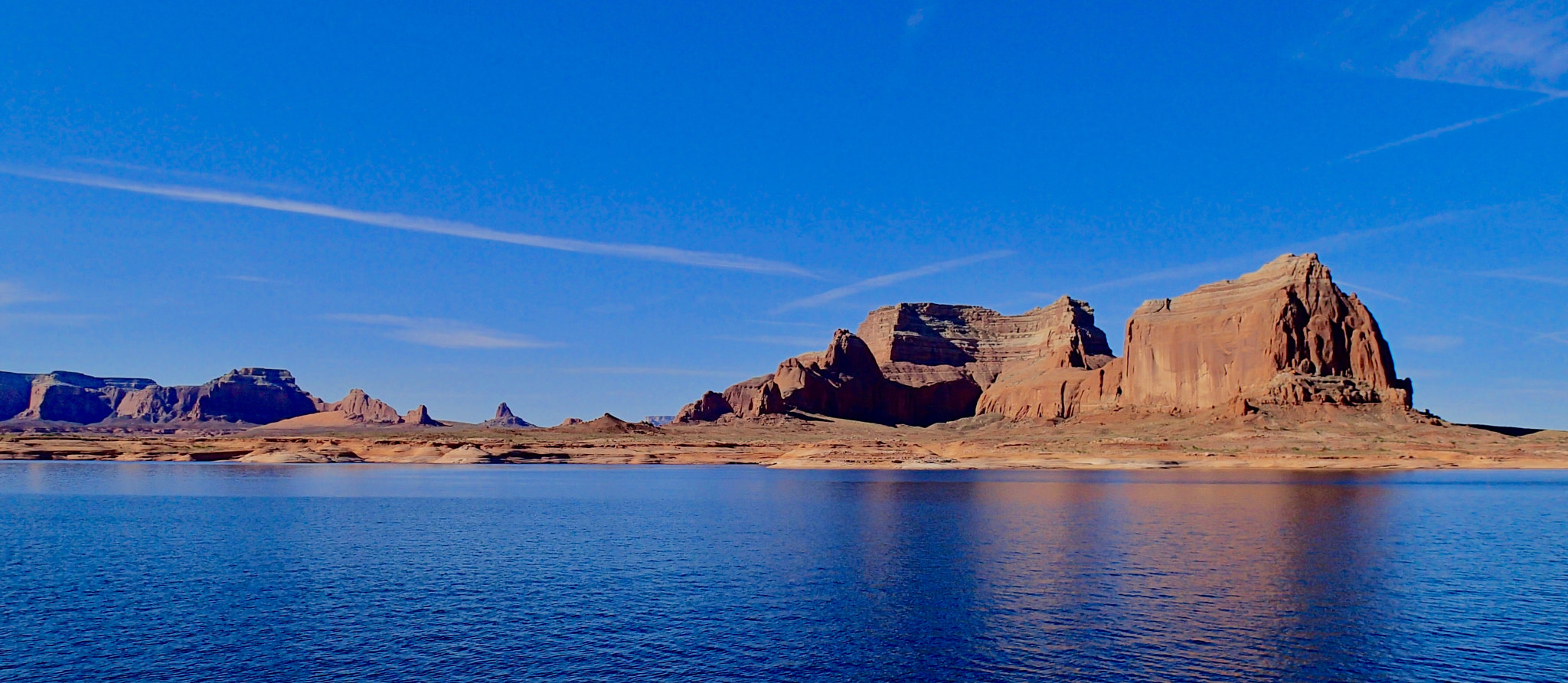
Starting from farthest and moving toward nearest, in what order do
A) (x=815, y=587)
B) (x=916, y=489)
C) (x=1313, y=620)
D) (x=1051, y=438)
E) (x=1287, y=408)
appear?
(x=1051, y=438) → (x=1287, y=408) → (x=916, y=489) → (x=815, y=587) → (x=1313, y=620)

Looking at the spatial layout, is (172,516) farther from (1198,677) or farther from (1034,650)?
(1198,677)

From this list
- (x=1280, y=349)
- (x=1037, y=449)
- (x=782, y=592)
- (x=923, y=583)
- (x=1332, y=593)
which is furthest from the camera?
(x=1280, y=349)

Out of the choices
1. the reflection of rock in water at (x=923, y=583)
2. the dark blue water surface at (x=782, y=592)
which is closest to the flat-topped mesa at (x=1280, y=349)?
the dark blue water surface at (x=782, y=592)

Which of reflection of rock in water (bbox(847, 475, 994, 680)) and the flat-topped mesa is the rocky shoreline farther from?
reflection of rock in water (bbox(847, 475, 994, 680))

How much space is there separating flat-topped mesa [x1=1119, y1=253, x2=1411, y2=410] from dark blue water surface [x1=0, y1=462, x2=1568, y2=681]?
336 feet

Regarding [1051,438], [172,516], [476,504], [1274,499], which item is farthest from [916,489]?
[1051,438]

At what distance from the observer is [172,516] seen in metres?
60.6

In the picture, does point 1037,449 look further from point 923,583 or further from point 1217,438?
point 923,583

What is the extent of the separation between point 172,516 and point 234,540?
1628 cm

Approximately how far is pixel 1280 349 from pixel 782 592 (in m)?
161

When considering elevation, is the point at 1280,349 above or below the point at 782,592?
above

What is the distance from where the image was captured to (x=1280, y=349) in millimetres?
173125

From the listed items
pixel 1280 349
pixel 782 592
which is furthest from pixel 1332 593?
pixel 1280 349

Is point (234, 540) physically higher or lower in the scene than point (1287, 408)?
lower
